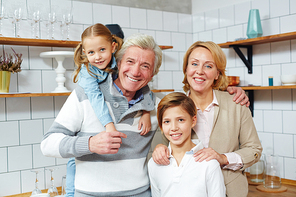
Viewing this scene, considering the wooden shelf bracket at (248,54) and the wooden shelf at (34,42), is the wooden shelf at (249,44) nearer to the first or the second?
the wooden shelf bracket at (248,54)

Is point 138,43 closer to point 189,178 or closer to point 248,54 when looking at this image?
point 189,178

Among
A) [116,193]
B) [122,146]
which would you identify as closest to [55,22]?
[122,146]

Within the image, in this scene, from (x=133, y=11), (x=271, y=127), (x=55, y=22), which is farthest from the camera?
(x=133, y=11)

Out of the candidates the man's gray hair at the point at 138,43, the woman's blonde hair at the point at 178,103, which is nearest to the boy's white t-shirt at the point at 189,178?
the woman's blonde hair at the point at 178,103

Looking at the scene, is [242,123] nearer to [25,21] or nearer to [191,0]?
[25,21]

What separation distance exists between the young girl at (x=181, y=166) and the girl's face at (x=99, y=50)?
1.09 ft

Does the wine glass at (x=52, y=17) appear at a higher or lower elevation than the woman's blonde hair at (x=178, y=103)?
higher

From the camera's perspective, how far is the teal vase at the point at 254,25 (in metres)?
Answer: 2.27

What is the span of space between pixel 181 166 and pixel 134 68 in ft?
1.55

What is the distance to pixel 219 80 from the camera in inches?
61.6

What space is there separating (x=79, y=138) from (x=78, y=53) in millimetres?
503

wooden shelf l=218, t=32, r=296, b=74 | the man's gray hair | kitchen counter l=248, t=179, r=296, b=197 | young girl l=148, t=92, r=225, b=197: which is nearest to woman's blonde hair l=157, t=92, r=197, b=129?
young girl l=148, t=92, r=225, b=197

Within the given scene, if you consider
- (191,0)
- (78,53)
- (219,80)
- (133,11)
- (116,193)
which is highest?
(191,0)

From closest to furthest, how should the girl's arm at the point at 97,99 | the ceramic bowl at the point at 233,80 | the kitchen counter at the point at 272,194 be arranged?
the girl's arm at the point at 97,99 < the kitchen counter at the point at 272,194 < the ceramic bowl at the point at 233,80
